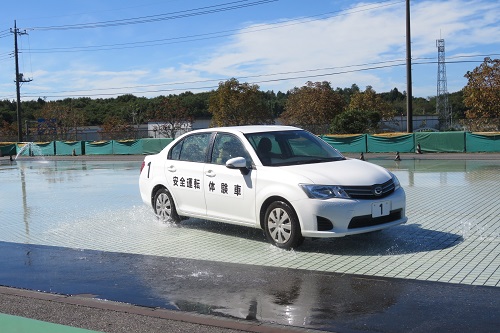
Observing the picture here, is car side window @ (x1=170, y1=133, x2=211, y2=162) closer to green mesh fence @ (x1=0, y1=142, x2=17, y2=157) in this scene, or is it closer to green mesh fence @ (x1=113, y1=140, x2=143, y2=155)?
green mesh fence @ (x1=113, y1=140, x2=143, y2=155)

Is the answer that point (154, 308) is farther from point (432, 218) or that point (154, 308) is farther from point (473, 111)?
point (473, 111)

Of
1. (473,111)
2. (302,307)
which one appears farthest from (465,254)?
(473,111)

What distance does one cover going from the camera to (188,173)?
891 cm

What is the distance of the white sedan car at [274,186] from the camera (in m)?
7.12

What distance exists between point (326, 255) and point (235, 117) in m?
55.3

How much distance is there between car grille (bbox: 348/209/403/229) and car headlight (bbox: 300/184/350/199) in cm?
32

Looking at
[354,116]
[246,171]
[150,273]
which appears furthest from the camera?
[354,116]

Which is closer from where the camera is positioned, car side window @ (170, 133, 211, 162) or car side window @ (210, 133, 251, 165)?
car side window @ (210, 133, 251, 165)

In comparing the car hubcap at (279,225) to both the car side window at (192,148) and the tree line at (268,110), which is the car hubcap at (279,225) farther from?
the tree line at (268,110)

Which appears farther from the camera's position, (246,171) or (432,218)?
(432,218)

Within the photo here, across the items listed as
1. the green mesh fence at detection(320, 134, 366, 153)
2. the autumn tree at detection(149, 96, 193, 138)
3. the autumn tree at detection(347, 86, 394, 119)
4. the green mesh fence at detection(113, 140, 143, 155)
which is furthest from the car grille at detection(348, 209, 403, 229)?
the autumn tree at detection(149, 96, 193, 138)

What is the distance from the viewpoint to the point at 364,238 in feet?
26.9

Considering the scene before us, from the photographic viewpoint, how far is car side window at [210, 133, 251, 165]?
834cm

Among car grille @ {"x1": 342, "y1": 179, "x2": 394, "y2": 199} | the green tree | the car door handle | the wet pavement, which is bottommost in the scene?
the wet pavement
